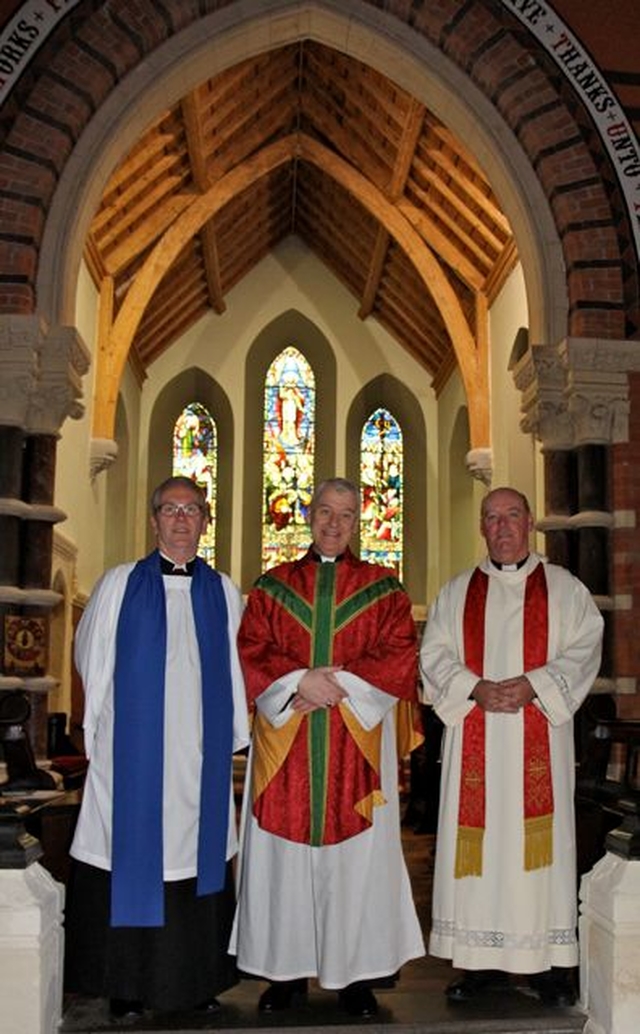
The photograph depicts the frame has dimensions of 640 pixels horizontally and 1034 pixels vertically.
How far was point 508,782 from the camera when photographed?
153 inches

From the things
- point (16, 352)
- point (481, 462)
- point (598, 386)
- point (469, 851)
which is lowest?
point (469, 851)

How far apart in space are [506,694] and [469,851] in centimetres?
52

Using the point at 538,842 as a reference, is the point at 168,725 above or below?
above

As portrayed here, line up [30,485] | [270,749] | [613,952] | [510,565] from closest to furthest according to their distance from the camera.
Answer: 1. [613,952]
2. [270,749]
3. [510,565]
4. [30,485]

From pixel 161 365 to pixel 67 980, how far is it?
45.0ft

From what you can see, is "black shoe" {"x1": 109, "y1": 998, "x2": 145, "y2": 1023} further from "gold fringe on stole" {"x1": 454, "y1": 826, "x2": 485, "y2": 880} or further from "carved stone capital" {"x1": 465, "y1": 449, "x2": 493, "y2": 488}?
"carved stone capital" {"x1": 465, "y1": 449, "x2": 493, "y2": 488}

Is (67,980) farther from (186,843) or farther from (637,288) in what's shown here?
(637,288)

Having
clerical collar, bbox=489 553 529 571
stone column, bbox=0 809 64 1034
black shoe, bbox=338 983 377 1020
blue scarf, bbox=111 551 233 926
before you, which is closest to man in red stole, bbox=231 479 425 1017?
black shoe, bbox=338 983 377 1020

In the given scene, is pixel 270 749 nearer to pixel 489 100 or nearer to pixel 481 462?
pixel 489 100

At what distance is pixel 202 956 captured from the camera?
3.57 metres

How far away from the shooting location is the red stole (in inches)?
150

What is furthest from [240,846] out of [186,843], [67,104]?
[67,104]

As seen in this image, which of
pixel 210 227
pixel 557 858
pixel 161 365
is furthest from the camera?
pixel 161 365

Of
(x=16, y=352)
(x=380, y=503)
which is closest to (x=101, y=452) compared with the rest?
(x=380, y=503)
